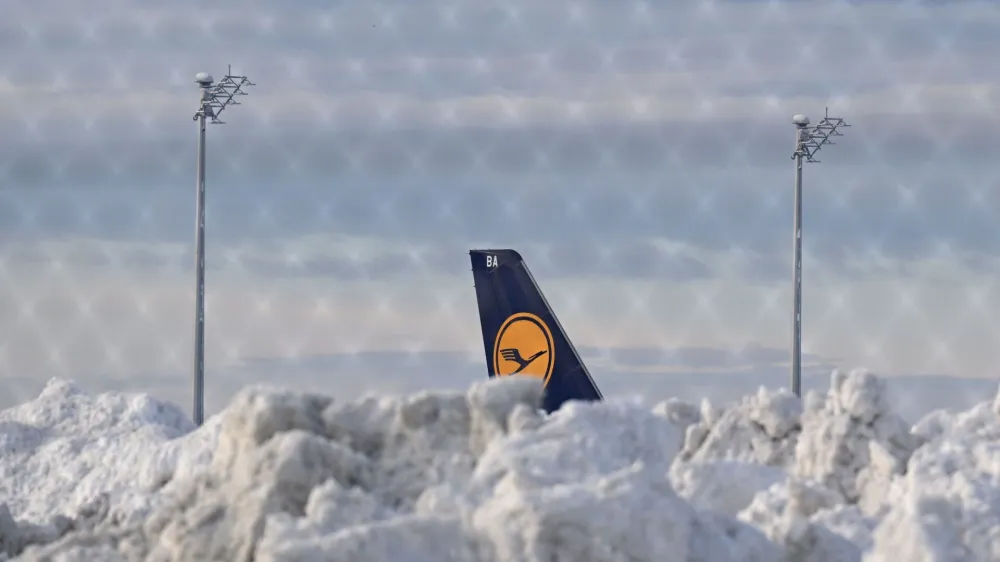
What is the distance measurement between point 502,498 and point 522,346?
11502mm

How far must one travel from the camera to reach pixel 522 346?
17.6 metres

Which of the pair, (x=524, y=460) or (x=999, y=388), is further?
(x=999, y=388)

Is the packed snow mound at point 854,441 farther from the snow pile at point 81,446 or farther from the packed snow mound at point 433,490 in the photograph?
the snow pile at point 81,446

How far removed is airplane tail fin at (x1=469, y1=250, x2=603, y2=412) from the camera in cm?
1738

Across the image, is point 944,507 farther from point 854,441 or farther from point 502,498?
point 854,441

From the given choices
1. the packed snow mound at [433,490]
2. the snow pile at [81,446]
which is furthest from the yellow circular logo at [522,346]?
the packed snow mound at [433,490]

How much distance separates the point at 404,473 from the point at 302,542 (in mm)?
687

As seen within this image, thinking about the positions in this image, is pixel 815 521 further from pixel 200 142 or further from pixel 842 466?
pixel 200 142

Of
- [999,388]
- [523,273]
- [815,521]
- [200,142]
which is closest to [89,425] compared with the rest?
[200,142]

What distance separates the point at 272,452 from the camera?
6418 millimetres

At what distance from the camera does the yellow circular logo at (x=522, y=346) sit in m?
17.3

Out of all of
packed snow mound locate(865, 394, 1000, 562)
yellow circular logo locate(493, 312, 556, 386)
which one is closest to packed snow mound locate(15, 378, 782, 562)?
packed snow mound locate(865, 394, 1000, 562)

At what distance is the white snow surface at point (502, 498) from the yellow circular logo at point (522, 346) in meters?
8.90

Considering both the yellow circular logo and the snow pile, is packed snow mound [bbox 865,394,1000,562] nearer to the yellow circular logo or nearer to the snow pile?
the snow pile
